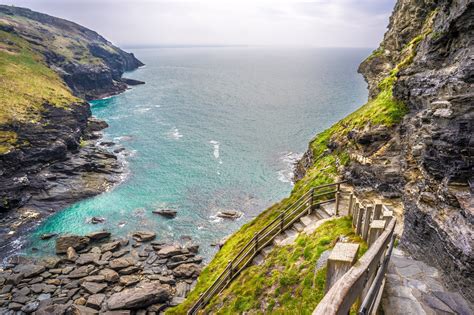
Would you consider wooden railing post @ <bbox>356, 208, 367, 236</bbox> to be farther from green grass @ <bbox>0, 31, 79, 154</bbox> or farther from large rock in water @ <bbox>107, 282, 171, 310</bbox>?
green grass @ <bbox>0, 31, 79, 154</bbox>

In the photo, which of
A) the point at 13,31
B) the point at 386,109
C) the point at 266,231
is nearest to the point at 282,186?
the point at 386,109

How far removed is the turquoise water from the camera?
49.4 metres

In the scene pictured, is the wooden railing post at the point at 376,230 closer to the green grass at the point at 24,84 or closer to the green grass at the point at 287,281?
the green grass at the point at 287,281

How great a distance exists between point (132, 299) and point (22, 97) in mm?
68344

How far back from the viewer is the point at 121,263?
127 ft

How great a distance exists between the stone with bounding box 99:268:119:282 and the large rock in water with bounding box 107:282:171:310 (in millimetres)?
3127

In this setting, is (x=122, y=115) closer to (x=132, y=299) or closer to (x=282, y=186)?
(x=282, y=186)

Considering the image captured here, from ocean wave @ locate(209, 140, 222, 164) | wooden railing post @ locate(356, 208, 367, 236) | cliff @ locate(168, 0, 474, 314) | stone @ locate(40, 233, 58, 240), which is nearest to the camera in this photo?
cliff @ locate(168, 0, 474, 314)

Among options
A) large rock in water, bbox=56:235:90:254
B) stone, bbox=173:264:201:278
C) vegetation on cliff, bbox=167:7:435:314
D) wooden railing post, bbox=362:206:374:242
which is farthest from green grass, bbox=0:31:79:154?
wooden railing post, bbox=362:206:374:242

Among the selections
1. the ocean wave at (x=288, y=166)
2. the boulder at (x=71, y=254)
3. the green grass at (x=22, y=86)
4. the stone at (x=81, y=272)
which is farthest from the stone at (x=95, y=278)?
the ocean wave at (x=288, y=166)

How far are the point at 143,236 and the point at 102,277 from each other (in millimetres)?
9254

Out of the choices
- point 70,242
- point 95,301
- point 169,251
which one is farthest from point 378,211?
point 70,242

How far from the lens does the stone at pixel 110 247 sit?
41.8m

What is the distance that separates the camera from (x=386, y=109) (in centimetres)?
2794
